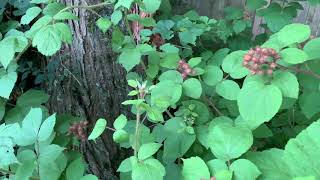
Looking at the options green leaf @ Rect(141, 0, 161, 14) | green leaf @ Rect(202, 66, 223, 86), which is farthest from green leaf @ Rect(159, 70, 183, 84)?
green leaf @ Rect(141, 0, 161, 14)

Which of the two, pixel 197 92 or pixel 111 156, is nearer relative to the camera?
pixel 197 92


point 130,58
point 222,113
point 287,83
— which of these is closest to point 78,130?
point 130,58

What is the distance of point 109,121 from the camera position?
2021 millimetres

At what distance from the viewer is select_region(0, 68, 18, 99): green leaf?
5.01 ft

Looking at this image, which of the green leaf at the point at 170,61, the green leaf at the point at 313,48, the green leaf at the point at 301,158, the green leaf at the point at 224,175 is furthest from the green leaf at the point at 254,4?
the green leaf at the point at 224,175

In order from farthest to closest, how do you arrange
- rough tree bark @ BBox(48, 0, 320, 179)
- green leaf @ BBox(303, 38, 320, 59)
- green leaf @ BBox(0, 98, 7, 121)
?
rough tree bark @ BBox(48, 0, 320, 179) → green leaf @ BBox(0, 98, 7, 121) → green leaf @ BBox(303, 38, 320, 59)

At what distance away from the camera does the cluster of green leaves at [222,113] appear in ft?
3.65

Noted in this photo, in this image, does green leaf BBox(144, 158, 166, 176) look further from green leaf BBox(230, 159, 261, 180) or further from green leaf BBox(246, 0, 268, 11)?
green leaf BBox(246, 0, 268, 11)

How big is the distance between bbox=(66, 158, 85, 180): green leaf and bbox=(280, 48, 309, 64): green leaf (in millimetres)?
694

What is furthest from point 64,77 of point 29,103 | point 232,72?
point 232,72

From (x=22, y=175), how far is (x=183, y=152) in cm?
52

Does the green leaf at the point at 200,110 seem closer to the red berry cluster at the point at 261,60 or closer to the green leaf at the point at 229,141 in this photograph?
the green leaf at the point at 229,141

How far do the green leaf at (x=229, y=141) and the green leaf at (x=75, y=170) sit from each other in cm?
43

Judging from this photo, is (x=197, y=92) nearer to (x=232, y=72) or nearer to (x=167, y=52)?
(x=232, y=72)
